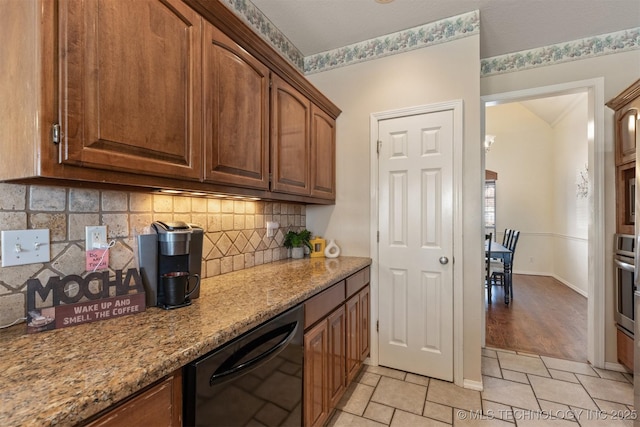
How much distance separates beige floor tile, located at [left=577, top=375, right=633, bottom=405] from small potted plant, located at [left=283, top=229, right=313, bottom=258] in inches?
92.6

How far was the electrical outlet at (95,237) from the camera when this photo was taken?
3.88 feet

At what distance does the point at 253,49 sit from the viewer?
1.62 m

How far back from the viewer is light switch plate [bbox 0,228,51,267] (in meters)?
0.98

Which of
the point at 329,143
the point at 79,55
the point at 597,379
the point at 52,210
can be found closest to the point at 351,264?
the point at 329,143

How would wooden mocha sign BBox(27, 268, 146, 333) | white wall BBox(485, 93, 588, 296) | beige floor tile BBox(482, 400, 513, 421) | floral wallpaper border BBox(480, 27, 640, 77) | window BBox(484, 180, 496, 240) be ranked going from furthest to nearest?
window BBox(484, 180, 496, 240) → white wall BBox(485, 93, 588, 296) → floral wallpaper border BBox(480, 27, 640, 77) → beige floor tile BBox(482, 400, 513, 421) → wooden mocha sign BBox(27, 268, 146, 333)

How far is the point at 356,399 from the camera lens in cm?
204

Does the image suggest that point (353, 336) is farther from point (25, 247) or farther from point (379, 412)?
point (25, 247)

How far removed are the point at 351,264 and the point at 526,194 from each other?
5844mm

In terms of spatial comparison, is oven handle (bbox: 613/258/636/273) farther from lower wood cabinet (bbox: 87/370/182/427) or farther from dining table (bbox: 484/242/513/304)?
lower wood cabinet (bbox: 87/370/182/427)

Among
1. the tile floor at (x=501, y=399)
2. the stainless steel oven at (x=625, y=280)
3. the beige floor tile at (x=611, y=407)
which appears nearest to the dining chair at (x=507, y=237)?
the stainless steel oven at (x=625, y=280)

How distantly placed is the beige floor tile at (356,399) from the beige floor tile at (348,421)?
49mm

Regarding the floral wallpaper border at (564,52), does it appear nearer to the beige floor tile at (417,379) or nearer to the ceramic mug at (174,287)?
the beige floor tile at (417,379)

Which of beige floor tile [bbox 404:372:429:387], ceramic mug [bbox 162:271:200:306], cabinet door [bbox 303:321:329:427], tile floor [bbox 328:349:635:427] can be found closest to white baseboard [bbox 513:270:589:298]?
tile floor [bbox 328:349:635:427]

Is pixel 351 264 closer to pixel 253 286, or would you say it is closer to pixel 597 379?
pixel 253 286
